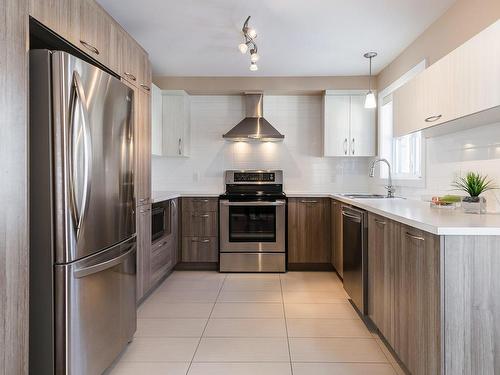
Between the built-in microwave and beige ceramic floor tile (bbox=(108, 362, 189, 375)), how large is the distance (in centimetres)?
135

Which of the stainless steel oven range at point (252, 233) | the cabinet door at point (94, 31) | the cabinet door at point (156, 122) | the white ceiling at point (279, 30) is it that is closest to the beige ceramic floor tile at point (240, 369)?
the cabinet door at point (94, 31)

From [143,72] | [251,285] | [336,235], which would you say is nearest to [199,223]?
[251,285]

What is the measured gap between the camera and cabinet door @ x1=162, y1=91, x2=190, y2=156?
14.3 feet

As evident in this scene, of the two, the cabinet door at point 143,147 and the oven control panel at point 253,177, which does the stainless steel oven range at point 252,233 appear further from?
the cabinet door at point 143,147

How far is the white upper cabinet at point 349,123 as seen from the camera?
434cm

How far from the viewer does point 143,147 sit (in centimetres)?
294

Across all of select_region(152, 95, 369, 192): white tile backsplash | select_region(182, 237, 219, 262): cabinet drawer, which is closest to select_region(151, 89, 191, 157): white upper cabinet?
select_region(152, 95, 369, 192): white tile backsplash

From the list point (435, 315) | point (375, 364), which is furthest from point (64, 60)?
point (375, 364)

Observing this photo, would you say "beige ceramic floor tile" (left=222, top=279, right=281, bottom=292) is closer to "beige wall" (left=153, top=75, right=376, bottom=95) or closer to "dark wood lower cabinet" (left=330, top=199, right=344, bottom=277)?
"dark wood lower cabinet" (left=330, top=199, right=344, bottom=277)

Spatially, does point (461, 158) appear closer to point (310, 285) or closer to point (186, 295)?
point (310, 285)

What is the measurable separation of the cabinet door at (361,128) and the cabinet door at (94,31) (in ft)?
9.98

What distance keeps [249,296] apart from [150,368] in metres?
1.40

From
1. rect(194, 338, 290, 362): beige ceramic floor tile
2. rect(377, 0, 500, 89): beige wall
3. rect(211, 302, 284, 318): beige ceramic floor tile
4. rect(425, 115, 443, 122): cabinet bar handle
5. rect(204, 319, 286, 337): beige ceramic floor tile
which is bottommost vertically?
rect(194, 338, 290, 362): beige ceramic floor tile

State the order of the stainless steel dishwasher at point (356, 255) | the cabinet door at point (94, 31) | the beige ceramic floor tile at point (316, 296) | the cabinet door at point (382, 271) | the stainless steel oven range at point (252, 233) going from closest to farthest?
the cabinet door at point (94, 31) < the cabinet door at point (382, 271) < the stainless steel dishwasher at point (356, 255) < the beige ceramic floor tile at point (316, 296) < the stainless steel oven range at point (252, 233)
